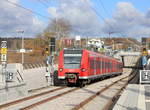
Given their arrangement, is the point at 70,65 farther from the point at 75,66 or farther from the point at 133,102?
the point at 133,102

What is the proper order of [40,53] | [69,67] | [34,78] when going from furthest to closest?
1. [40,53]
2. [34,78]
3. [69,67]

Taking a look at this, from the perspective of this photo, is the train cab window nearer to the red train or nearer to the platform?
the red train

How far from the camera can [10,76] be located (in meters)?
21.5

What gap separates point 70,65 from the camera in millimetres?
27594

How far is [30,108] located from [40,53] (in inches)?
2678

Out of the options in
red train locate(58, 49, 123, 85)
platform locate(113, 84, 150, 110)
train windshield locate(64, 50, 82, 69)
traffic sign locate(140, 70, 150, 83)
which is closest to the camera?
platform locate(113, 84, 150, 110)

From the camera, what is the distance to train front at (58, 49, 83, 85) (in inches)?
1075

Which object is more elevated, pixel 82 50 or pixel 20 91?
pixel 82 50

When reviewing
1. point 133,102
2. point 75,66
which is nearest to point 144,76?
point 75,66

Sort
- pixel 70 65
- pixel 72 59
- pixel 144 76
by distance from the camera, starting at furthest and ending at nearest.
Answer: pixel 144 76, pixel 72 59, pixel 70 65

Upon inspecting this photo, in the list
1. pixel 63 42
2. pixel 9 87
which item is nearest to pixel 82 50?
pixel 9 87

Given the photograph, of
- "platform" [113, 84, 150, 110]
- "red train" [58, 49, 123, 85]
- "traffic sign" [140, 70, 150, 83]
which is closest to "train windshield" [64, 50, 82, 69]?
"red train" [58, 49, 123, 85]

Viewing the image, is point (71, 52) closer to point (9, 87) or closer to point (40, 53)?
point (9, 87)

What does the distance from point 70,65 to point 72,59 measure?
49 cm
